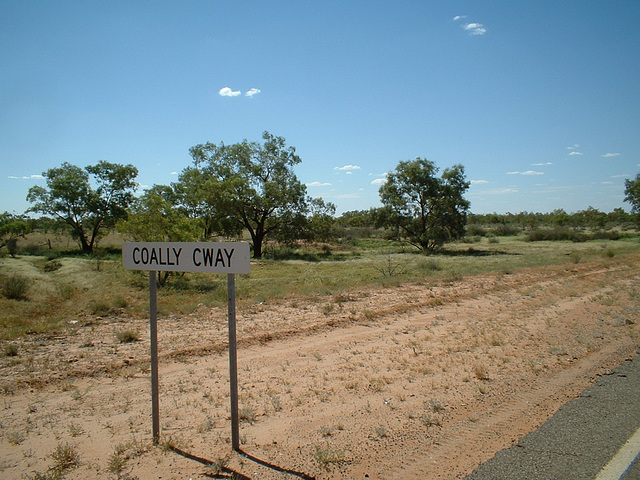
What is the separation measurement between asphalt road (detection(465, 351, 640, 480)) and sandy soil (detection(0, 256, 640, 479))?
0.55 feet

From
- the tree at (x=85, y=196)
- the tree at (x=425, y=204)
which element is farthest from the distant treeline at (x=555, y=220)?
the tree at (x=85, y=196)

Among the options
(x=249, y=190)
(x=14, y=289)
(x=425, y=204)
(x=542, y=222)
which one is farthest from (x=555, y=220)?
(x=14, y=289)

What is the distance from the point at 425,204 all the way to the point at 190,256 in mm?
42637

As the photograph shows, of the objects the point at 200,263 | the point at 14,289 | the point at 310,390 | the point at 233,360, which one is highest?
the point at 200,263

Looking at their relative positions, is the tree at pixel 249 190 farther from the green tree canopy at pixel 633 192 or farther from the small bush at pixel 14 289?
the green tree canopy at pixel 633 192

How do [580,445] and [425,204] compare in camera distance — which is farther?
[425,204]

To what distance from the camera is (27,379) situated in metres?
6.23

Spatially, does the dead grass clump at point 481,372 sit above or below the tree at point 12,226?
below

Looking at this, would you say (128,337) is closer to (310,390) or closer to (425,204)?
(310,390)

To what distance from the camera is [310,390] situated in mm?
5641

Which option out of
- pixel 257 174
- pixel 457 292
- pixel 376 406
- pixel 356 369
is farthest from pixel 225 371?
pixel 257 174

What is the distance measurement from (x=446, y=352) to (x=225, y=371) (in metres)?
3.67

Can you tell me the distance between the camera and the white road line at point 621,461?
11.2ft

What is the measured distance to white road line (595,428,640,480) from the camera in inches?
135
